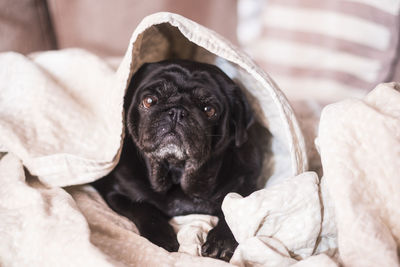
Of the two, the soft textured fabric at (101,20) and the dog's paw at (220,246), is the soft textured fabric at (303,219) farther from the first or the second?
the soft textured fabric at (101,20)

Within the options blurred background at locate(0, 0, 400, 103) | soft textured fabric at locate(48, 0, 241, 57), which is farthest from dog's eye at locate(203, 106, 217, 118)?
soft textured fabric at locate(48, 0, 241, 57)

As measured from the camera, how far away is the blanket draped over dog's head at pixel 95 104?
52.6 inches

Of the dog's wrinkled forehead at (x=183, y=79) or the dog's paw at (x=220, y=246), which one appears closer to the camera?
the dog's paw at (x=220, y=246)

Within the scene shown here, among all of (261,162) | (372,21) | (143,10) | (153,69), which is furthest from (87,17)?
(372,21)

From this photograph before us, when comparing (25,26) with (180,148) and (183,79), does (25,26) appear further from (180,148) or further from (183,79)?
(180,148)

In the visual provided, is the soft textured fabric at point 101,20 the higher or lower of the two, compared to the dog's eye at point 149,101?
higher

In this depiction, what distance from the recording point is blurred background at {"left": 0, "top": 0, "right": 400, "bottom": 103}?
2.08 metres

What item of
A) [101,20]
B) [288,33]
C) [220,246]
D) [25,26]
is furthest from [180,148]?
[288,33]

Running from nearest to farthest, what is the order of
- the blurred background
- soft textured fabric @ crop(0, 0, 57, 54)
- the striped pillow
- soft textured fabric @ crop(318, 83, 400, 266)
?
1. soft textured fabric @ crop(318, 83, 400, 266)
2. soft textured fabric @ crop(0, 0, 57, 54)
3. the blurred background
4. the striped pillow

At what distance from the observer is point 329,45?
2.47 metres

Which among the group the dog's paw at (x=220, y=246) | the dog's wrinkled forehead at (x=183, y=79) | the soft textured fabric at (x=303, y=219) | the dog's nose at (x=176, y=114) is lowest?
the dog's paw at (x=220, y=246)

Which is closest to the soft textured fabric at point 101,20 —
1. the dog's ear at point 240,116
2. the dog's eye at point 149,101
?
the dog's eye at point 149,101

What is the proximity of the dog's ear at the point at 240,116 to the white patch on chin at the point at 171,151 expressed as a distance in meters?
0.24

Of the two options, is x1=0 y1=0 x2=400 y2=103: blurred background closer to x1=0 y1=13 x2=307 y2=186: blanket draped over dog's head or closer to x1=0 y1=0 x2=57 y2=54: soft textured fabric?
x1=0 y1=0 x2=57 y2=54: soft textured fabric
